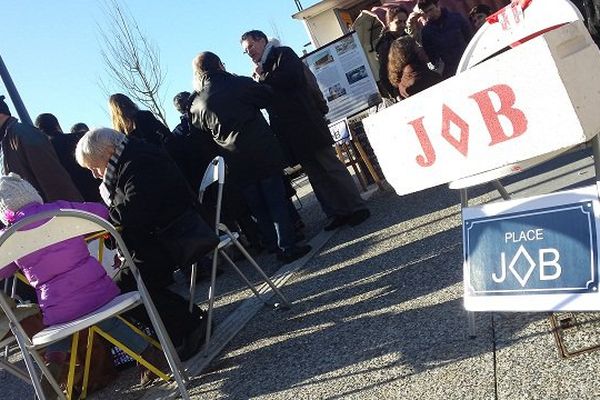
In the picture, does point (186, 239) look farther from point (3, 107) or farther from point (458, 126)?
point (3, 107)

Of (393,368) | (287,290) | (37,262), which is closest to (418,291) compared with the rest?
(393,368)

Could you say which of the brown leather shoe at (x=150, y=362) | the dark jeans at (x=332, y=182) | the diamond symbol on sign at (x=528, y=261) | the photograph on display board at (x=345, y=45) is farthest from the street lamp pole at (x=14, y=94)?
the diamond symbol on sign at (x=528, y=261)

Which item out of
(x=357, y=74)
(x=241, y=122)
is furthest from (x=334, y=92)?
(x=241, y=122)

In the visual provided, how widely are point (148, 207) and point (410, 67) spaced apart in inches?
129

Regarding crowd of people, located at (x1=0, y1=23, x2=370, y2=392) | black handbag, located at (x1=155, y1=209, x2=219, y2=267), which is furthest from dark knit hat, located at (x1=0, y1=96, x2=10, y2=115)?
black handbag, located at (x1=155, y1=209, x2=219, y2=267)

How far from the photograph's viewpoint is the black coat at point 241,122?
5.05m

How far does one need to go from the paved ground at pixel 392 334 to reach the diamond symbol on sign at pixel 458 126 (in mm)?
854

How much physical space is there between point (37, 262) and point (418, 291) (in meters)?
2.06

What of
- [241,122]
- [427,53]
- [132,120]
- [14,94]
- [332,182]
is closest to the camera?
[132,120]

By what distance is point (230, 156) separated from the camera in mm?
5207

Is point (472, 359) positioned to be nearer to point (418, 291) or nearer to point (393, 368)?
point (393, 368)

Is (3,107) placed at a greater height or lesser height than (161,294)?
greater

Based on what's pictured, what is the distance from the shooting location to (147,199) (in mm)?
3555

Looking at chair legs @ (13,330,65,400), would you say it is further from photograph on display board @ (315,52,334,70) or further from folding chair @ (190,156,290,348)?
photograph on display board @ (315,52,334,70)
